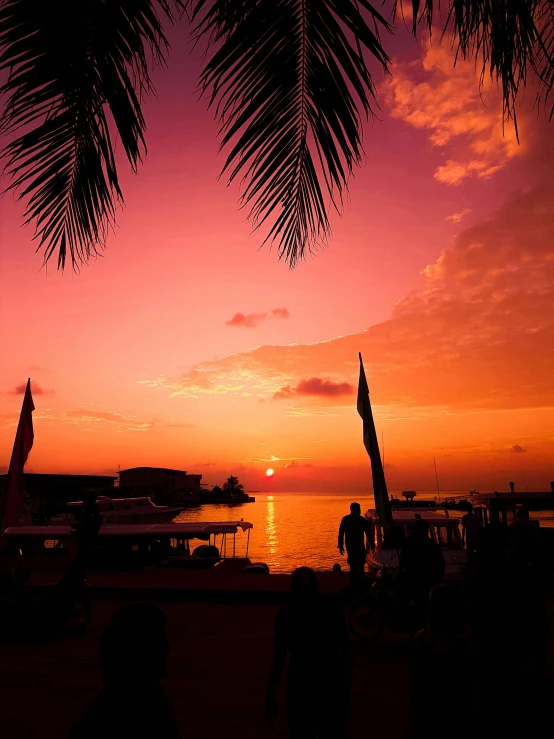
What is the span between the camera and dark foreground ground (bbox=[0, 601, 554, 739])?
5320 mm

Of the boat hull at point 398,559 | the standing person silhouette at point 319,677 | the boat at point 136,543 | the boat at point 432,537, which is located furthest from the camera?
the boat at point 136,543

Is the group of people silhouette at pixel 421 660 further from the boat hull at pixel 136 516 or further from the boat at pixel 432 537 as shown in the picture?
the boat hull at pixel 136 516

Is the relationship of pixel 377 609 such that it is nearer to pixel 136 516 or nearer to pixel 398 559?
pixel 398 559

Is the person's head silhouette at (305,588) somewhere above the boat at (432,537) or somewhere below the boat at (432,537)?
above

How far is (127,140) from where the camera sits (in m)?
3.01

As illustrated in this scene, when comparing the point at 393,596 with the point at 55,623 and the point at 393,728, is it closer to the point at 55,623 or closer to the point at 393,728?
the point at 393,728

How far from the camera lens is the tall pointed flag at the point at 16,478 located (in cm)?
1369

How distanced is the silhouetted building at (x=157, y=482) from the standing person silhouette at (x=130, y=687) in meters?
123

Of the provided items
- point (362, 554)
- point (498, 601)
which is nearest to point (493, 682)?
point (498, 601)

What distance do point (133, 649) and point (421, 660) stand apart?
73.4 inches

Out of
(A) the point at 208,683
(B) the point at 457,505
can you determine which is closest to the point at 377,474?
(A) the point at 208,683

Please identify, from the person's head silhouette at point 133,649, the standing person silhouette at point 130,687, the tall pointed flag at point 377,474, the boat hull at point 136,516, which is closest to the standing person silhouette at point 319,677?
the standing person silhouette at point 130,687

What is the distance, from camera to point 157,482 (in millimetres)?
123812

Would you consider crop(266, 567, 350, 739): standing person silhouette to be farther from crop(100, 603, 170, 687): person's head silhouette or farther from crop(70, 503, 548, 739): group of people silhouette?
crop(100, 603, 170, 687): person's head silhouette
